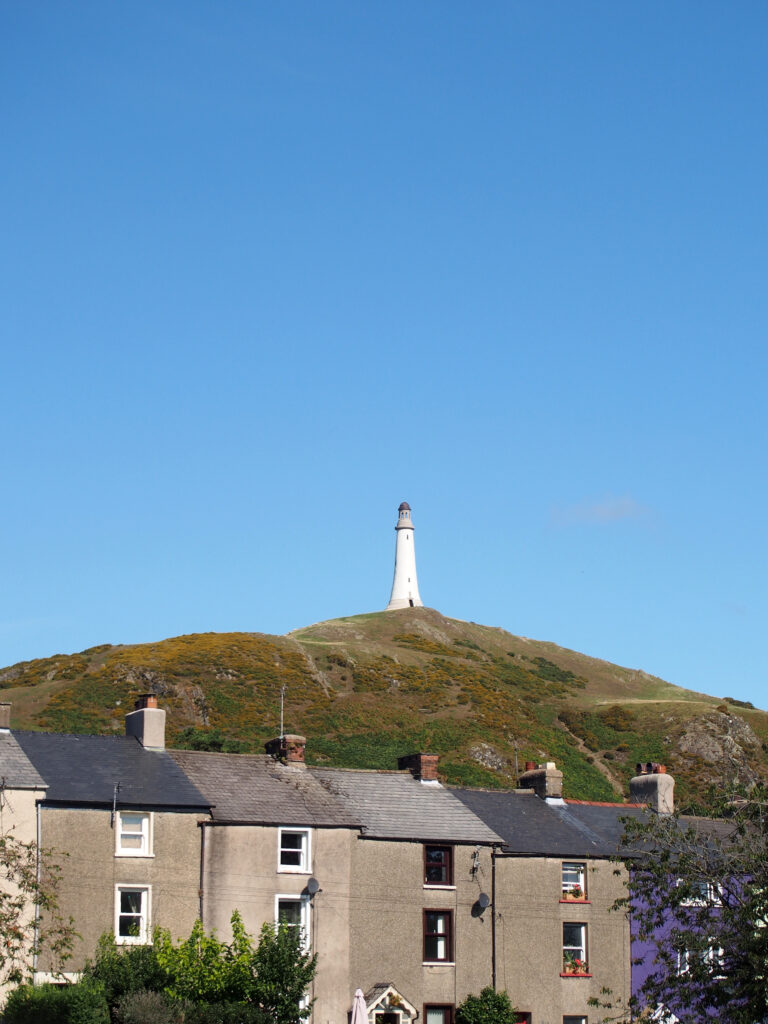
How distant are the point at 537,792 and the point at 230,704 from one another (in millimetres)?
56230

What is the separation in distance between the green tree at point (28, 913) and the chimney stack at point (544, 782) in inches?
791

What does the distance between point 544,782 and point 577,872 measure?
5527 mm

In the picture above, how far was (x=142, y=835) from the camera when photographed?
41469 mm

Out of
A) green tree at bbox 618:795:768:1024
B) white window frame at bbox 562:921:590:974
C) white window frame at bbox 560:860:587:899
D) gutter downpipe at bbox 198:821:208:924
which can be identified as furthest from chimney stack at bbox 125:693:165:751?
green tree at bbox 618:795:768:1024

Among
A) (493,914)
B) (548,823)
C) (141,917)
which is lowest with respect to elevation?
(493,914)

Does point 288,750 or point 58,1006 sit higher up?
point 288,750

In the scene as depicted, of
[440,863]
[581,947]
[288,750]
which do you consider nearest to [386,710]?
[288,750]

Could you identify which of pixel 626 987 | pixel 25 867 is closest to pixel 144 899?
pixel 25 867

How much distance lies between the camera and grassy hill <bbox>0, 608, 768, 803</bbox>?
9712 cm

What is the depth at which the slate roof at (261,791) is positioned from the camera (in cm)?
4334

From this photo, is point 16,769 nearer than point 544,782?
Yes

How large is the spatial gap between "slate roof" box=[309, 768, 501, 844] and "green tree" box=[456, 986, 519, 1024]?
16.4 ft

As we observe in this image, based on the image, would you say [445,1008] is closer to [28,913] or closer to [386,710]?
[28,913]

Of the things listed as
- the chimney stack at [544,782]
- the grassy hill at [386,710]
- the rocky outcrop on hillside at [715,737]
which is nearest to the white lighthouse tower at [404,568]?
the grassy hill at [386,710]
